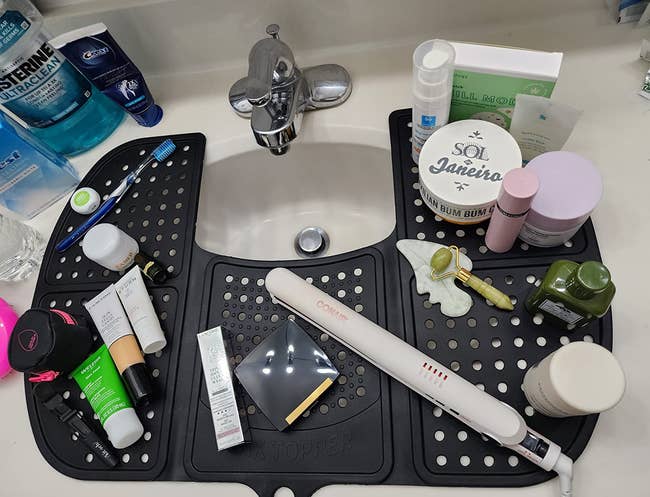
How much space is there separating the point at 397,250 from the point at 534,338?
0.18m

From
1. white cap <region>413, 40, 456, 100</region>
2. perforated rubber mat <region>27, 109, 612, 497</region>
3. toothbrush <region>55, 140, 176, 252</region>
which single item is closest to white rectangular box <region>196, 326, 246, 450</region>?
perforated rubber mat <region>27, 109, 612, 497</region>


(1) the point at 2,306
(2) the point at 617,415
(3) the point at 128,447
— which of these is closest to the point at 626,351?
(2) the point at 617,415

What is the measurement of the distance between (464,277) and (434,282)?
1.4 inches

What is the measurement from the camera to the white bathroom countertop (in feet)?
1.50

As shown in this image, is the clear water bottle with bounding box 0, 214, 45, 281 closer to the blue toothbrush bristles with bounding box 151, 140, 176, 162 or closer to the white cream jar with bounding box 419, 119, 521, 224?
the blue toothbrush bristles with bounding box 151, 140, 176, 162

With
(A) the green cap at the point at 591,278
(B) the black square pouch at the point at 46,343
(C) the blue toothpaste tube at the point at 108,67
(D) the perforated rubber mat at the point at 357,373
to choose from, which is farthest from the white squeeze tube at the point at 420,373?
(C) the blue toothpaste tube at the point at 108,67

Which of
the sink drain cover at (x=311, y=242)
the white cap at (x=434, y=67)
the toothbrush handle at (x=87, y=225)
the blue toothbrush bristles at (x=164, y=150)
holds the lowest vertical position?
the sink drain cover at (x=311, y=242)

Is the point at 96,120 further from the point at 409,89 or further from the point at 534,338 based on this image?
the point at 534,338

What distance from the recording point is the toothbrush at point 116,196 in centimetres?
65

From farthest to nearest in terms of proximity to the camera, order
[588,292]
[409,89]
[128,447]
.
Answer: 1. [409,89]
2. [128,447]
3. [588,292]

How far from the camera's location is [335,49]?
27.7 inches

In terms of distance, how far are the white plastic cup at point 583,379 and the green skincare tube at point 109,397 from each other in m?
0.43

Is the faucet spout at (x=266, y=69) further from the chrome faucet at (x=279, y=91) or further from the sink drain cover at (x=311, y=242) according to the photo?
the sink drain cover at (x=311, y=242)

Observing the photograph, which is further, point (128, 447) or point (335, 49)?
point (335, 49)
